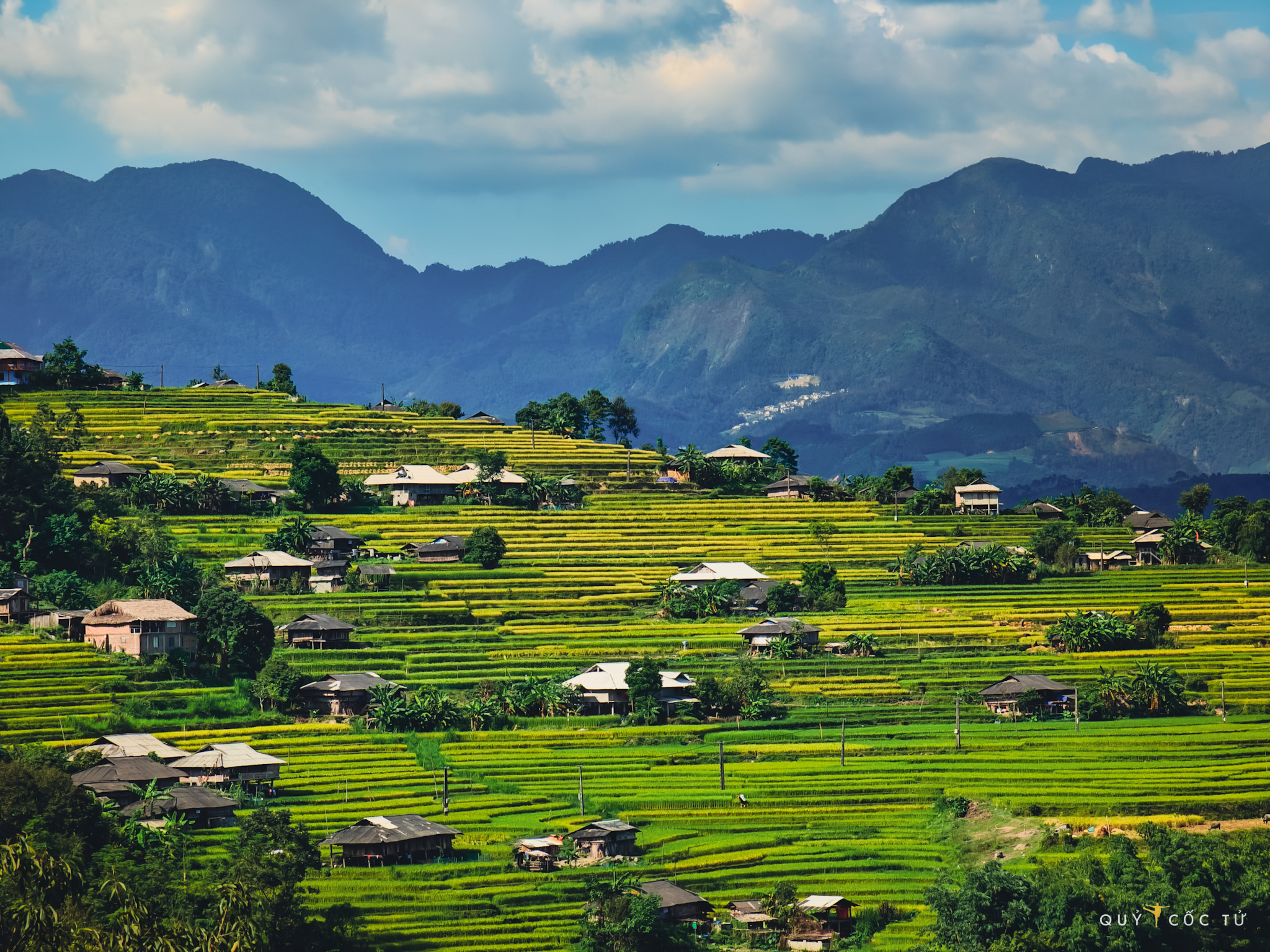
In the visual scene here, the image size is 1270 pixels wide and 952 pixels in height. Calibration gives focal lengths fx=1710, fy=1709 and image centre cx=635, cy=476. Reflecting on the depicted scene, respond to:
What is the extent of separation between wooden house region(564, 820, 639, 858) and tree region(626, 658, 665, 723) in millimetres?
19059

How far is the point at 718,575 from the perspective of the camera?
105 metres

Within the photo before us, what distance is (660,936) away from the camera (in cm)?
5656

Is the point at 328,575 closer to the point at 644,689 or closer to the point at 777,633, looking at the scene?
the point at 644,689

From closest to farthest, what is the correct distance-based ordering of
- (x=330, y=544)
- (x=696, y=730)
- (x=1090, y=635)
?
1. (x=696, y=730)
2. (x=1090, y=635)
3. (x=330, y=544)

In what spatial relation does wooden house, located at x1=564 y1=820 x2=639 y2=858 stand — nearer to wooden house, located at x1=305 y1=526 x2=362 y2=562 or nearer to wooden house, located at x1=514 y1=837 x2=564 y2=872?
wooden house, located at x1=514 y1=837 x2=564 y2=872

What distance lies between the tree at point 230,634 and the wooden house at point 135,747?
Result: 12.1 meters

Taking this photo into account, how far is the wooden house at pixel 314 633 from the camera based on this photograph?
90.2 metres

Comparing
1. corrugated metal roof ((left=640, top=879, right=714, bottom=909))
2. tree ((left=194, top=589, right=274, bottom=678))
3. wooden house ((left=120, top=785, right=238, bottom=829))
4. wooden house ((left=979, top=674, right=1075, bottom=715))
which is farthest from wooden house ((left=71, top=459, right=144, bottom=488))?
corrugated metal roof ((left=640, top=879, right=714, bottom=909))

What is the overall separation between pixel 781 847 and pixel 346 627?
3395 centimetres

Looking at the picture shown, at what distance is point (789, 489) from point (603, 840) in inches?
2812

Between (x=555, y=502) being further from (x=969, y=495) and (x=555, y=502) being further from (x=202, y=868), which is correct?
(x=202, y=868)

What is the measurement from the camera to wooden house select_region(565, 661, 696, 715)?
3349 inches

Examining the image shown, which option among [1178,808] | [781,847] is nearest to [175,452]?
[781,847]

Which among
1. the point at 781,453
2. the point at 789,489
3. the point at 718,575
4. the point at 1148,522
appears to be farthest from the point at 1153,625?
the point at 781,453
